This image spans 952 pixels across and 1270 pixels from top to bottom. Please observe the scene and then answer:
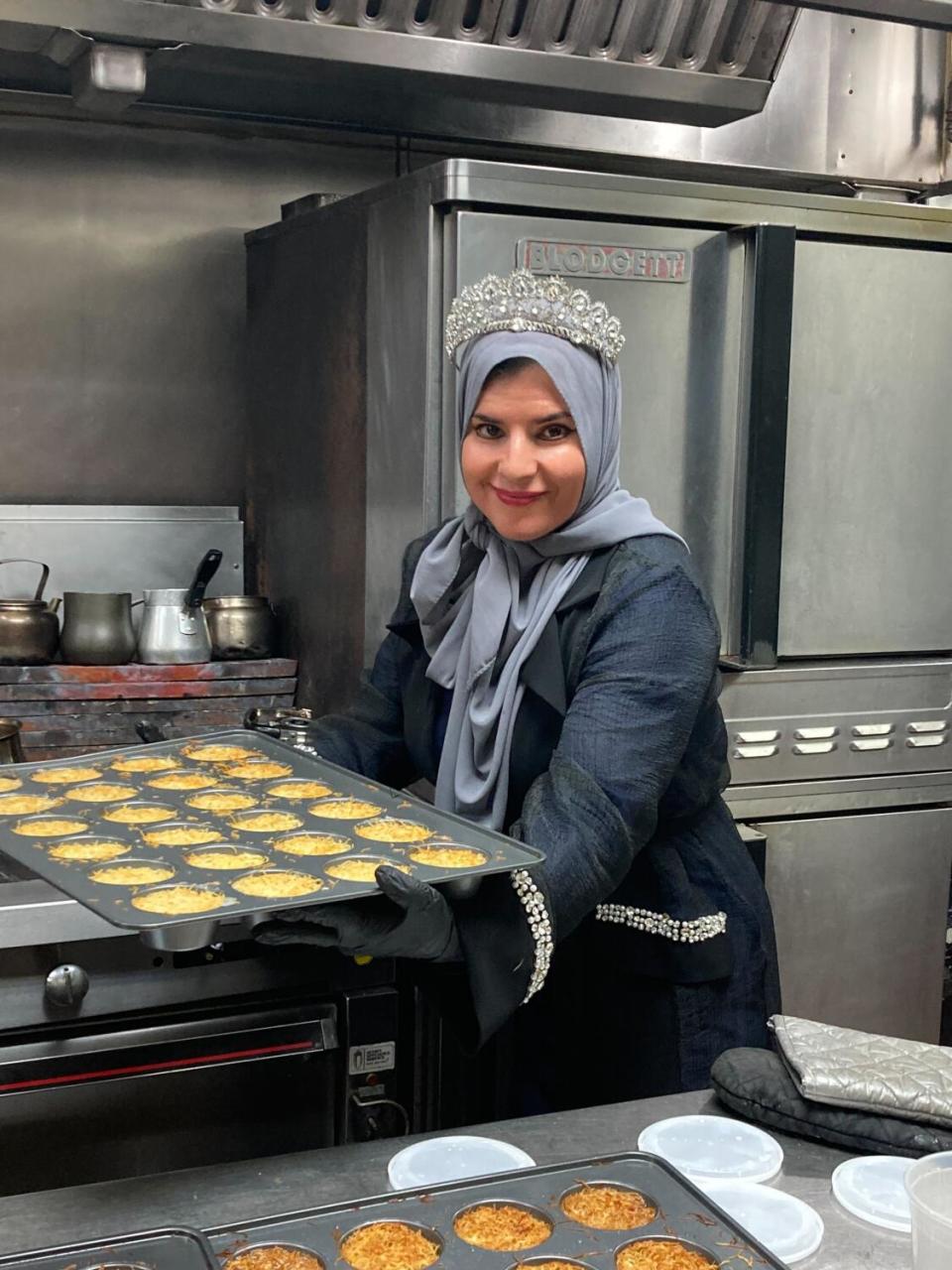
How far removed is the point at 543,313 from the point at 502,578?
0.39m

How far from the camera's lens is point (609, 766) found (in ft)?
5.80

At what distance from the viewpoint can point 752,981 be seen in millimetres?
2125

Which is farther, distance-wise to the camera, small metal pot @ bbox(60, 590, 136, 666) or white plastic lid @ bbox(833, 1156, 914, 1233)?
small metal pot @ bbox(60, 590, 136, 666)

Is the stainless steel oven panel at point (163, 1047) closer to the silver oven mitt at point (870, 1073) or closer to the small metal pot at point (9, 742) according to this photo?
the small metal pot at point (9, 742)

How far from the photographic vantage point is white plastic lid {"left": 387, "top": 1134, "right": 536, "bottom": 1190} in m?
1.35

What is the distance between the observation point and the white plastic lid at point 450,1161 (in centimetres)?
135

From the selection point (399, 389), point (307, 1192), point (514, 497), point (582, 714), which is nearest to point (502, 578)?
point (514, 497)

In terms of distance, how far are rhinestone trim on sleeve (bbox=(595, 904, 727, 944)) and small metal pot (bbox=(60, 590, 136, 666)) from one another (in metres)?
1.34

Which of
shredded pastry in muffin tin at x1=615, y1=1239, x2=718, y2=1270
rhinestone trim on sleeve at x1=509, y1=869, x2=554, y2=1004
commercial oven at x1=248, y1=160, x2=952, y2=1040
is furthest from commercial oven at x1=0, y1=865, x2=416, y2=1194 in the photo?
shredded pastry in muffin tin at x1=615, y1=1239, x2=718, y2=1270

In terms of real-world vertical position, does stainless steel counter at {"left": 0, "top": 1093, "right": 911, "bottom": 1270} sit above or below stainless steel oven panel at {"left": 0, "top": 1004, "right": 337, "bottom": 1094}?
above

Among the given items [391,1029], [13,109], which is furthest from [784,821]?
[13,109]

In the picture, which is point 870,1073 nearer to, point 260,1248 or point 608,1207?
point 608,1207

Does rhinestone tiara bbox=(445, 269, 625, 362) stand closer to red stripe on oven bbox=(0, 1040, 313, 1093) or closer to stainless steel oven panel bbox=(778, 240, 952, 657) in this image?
stainless steel oven panel bbox=(778, 240, 952, 657)

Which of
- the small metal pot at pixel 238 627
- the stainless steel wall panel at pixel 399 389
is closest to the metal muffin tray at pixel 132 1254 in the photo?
the stainless steel wall panel at pixel 399 389
